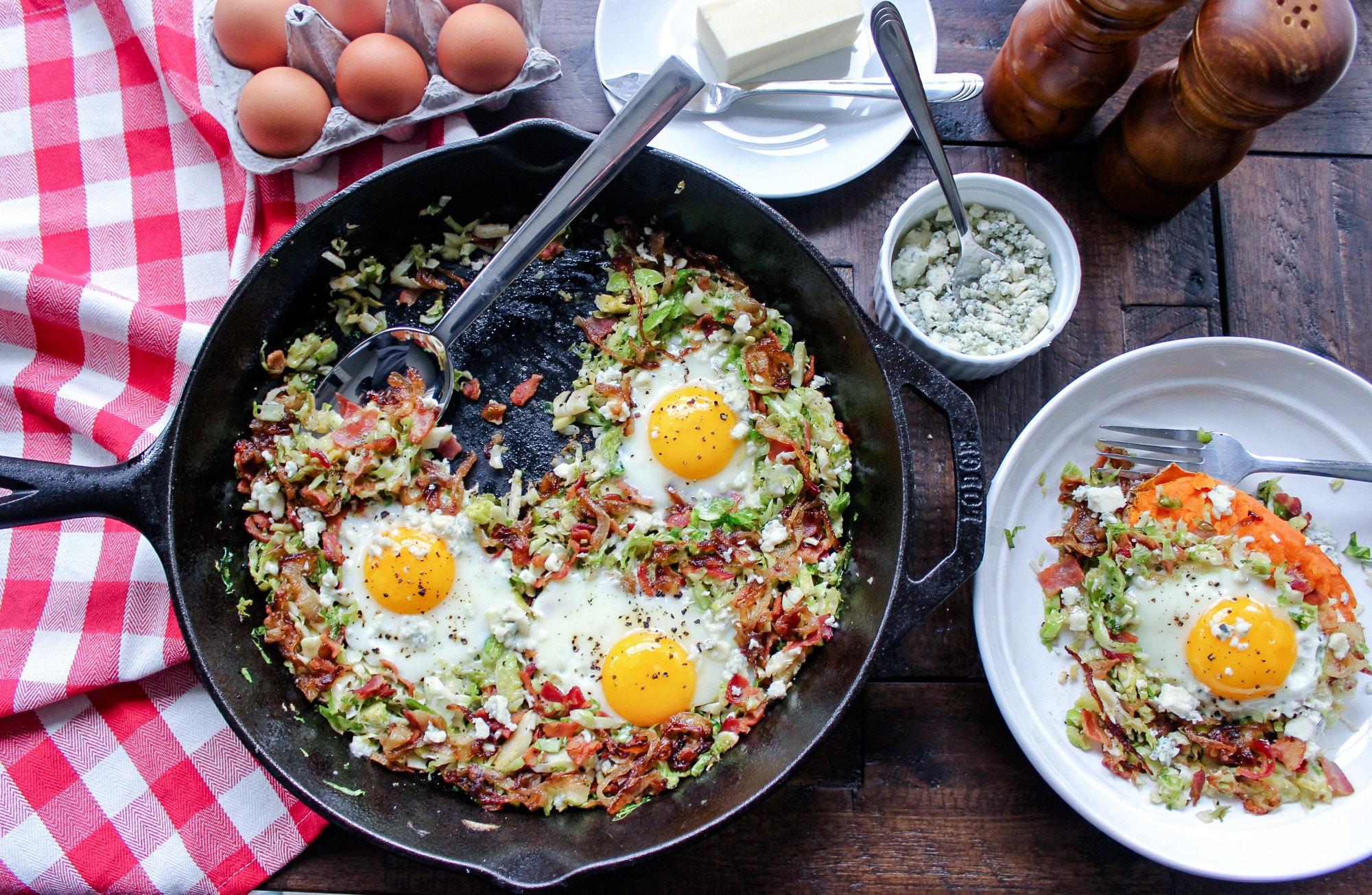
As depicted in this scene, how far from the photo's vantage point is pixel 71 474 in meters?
2.21

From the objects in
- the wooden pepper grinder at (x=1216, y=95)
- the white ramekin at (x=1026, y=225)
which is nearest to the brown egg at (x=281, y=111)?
the white ramekin at (x=1026, y=225)

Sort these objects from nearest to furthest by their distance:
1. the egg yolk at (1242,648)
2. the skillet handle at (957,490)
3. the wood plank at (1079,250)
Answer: the skillet handle at (957,490)
the egg yolk at (1242,648)
the wood plank at (1079,250)

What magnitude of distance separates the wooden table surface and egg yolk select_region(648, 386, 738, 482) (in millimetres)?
663

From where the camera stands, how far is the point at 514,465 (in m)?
2.78

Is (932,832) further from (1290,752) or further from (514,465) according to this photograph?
(514,465)

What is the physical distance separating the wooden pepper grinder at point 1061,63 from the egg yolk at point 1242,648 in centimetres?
162

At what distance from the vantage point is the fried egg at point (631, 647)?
8.48 ft

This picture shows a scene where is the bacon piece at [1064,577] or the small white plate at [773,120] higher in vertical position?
the small white plate at [773,120]

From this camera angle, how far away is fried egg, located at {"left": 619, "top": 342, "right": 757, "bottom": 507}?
268 cm

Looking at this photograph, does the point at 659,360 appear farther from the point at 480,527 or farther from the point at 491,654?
the point at 491,654

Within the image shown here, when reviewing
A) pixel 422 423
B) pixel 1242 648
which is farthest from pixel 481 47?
pixel 1242 648

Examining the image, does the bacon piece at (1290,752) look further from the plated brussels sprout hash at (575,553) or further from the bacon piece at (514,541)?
the bacon piece at (514,541)

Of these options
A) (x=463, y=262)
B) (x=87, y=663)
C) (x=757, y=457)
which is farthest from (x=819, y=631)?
(x=87, y=663)

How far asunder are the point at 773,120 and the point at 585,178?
0.79 metres
